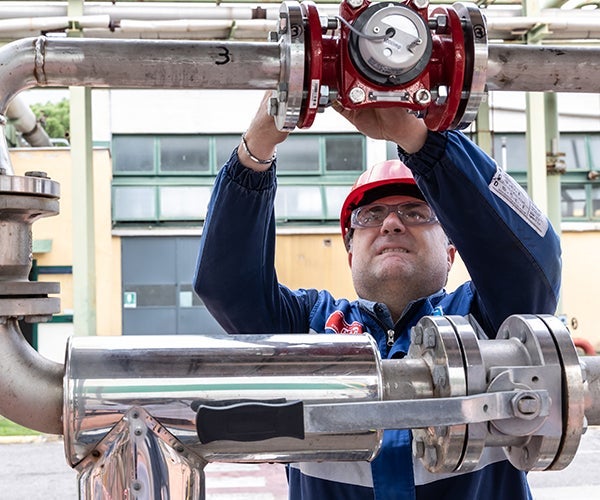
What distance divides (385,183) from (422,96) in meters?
0.73

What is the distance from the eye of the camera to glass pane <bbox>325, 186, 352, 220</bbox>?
8453 millimetres

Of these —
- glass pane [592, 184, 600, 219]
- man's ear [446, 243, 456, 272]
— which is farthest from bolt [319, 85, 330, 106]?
glass pane [592, 184, 600, 219]

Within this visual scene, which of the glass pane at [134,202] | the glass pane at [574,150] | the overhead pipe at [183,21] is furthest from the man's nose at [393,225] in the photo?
the glass pane at [574,150]

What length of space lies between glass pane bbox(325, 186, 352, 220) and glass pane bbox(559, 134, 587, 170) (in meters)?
2.55

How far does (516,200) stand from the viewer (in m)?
0.93

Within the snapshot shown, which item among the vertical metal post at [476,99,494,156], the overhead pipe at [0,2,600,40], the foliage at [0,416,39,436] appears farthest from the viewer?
the vertical metal post at [476,99,494,156]

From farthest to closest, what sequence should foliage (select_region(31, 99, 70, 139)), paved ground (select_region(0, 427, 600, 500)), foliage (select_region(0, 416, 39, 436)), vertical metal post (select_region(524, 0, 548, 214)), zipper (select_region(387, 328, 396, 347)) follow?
foliage (select_region(31, 99, 70, 139)) < foliage (select_region(0, 416, 39, 436)) < vertical metal post (select_region(524, 0, 548, 214)) < paved ground (select_region(0, 427, 600, 500)) < zipper (select_region(387, 328, 396, 347))

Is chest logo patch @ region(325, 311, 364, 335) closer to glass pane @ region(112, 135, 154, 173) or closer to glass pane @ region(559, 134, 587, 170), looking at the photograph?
glass pane @ region(112, 135, 154, 173)

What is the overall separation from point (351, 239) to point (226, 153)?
23.3ft

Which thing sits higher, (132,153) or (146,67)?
(132,153)

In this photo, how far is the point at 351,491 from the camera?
3.55 feet

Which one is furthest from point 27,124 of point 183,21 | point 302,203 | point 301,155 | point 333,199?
point 183,21

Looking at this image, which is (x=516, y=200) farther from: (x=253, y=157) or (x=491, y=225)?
(x=253, y=157)

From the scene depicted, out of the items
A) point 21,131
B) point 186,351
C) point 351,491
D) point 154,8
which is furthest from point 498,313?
point 21,131
